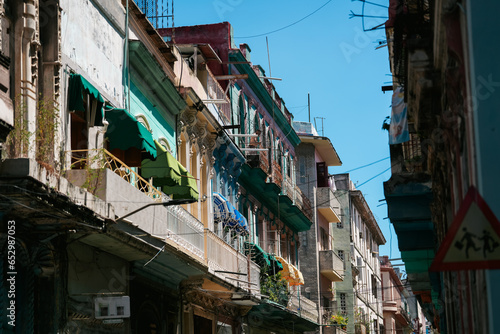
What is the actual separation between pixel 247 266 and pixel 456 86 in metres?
13.4

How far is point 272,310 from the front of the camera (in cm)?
2642

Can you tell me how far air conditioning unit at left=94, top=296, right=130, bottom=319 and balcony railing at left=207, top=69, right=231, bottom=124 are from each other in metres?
9.01

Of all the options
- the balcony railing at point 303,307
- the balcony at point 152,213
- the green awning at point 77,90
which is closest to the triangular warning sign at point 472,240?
the balcony at point 152,213

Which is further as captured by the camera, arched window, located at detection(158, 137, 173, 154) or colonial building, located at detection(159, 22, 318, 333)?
colonial building, located at detection(159, 22, 318, 333)

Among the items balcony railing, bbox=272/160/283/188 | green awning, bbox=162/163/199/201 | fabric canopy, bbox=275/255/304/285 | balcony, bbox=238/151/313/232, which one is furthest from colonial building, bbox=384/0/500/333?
balcony railing, bbox=272/160/283/188

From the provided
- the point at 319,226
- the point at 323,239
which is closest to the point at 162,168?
the point at 319,226

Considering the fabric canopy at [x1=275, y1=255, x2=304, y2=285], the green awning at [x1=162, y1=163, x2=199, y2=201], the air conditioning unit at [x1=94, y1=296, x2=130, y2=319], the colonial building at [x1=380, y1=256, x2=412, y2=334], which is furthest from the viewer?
the colonial building at [x1=380, y1=256, x2=412, y2=334]

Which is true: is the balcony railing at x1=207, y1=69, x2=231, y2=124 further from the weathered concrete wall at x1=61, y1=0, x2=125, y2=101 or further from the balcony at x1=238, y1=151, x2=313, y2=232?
the weathered concrete wall at x1=61, y1=0, x2=125, y2=101

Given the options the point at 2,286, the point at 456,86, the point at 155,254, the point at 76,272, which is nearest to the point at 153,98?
the point at 155,254

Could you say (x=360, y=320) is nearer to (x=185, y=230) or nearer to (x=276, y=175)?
(x=276, y=175)

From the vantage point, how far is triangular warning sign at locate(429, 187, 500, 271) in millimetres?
6629

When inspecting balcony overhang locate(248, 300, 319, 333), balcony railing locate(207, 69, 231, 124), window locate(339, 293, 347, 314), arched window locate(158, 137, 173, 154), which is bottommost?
balcony overhang locate(248, 300, 319, 333)

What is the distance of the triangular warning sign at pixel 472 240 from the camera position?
21.7 ft

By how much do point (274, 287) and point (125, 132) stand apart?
1259cm
